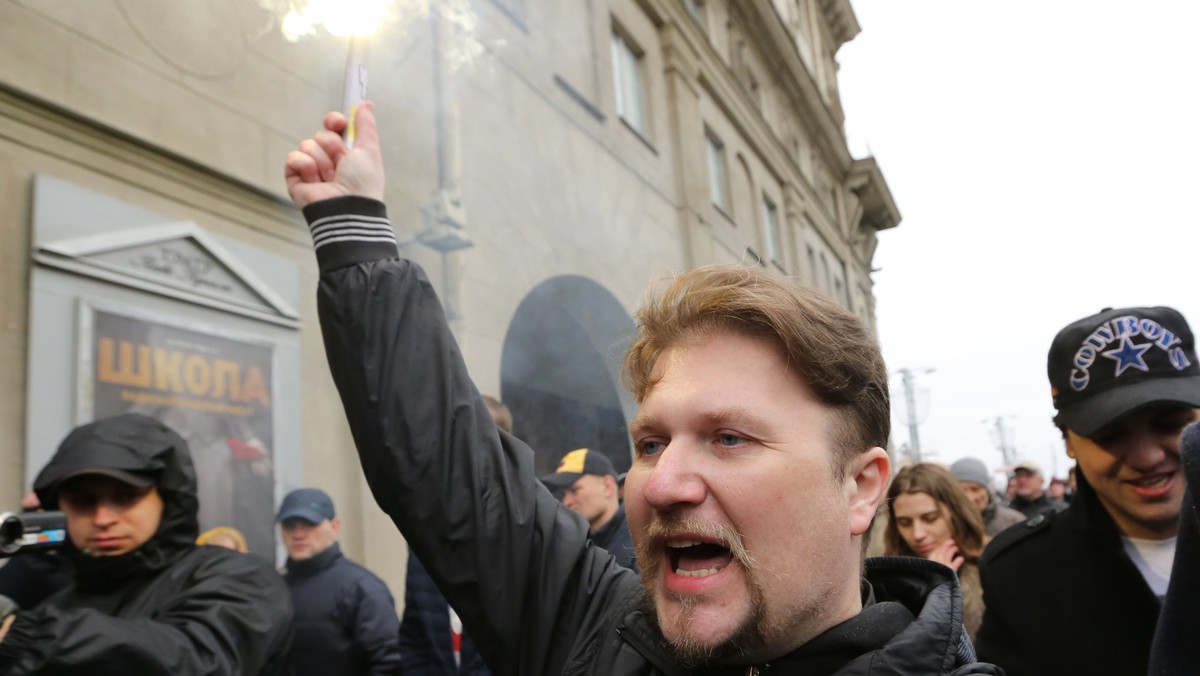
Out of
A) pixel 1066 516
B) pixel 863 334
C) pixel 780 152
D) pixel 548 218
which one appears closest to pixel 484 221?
pixel 548 218

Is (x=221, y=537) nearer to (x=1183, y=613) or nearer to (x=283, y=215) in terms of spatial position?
(x=283, y=215)

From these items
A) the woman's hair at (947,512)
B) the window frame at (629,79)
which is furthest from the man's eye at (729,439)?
the window frame at (629,79)

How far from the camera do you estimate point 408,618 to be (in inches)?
134

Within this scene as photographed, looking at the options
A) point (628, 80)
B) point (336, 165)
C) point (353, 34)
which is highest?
point (628, 80)

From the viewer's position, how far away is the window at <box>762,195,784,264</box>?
→ 17172mm

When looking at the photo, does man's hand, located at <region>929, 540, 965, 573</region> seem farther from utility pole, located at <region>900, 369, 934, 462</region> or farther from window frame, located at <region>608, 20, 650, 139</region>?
utility pole, located at <region>900, 369, 934, 462</region>

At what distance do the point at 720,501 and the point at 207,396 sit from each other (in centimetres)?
369

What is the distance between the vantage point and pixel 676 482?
1.23 m

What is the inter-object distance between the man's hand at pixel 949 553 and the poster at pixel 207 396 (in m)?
3.10

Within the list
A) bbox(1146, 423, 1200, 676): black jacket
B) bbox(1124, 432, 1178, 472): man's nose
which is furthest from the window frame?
bbox(1146, 423, 1200, 676): black jacket

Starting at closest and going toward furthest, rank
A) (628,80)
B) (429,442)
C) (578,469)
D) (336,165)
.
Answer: (429,442)
(336,165)
(578,469)
(628,80)

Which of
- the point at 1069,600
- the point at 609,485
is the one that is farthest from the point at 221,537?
the point at 1069,600

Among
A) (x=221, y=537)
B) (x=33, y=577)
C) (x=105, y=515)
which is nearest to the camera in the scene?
(x=105, y=515)

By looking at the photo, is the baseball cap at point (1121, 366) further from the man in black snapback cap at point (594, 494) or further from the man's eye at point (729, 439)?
the man in black snapback cap at point (594, 494)
